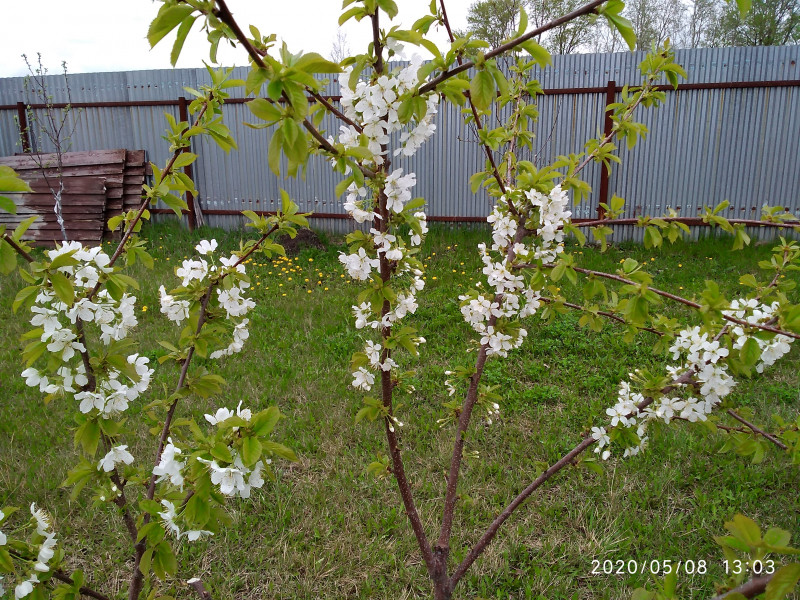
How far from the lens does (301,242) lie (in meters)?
6.68

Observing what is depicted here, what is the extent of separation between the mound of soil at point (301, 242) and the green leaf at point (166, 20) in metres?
5.63

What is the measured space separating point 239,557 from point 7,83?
28.3ft

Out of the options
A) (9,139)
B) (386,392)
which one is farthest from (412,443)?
(9,139)

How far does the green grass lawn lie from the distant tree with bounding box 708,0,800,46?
497 inches

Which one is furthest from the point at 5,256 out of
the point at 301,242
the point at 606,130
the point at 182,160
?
the point at 606,130

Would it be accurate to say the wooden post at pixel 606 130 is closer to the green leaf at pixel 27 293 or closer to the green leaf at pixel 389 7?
the green leaf at pixel 389 7

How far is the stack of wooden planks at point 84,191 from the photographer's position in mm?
7180

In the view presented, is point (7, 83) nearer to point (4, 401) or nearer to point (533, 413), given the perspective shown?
point (4, 401)

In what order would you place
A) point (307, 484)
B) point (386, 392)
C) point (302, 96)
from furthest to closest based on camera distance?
point (307, 484) → point (386, 392) → point (302, 96)

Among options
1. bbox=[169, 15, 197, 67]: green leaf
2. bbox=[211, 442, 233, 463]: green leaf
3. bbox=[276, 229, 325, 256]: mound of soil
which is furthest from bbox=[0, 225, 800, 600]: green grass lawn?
bbox=[276, 229, 325, 256]: mound of soil

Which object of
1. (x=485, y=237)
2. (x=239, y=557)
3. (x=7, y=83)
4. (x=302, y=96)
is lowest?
(x=239, y=557)

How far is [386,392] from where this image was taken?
1479 millimetres

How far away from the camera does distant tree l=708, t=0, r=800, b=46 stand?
12.6 meters

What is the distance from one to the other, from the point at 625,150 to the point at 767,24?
10054 mm
